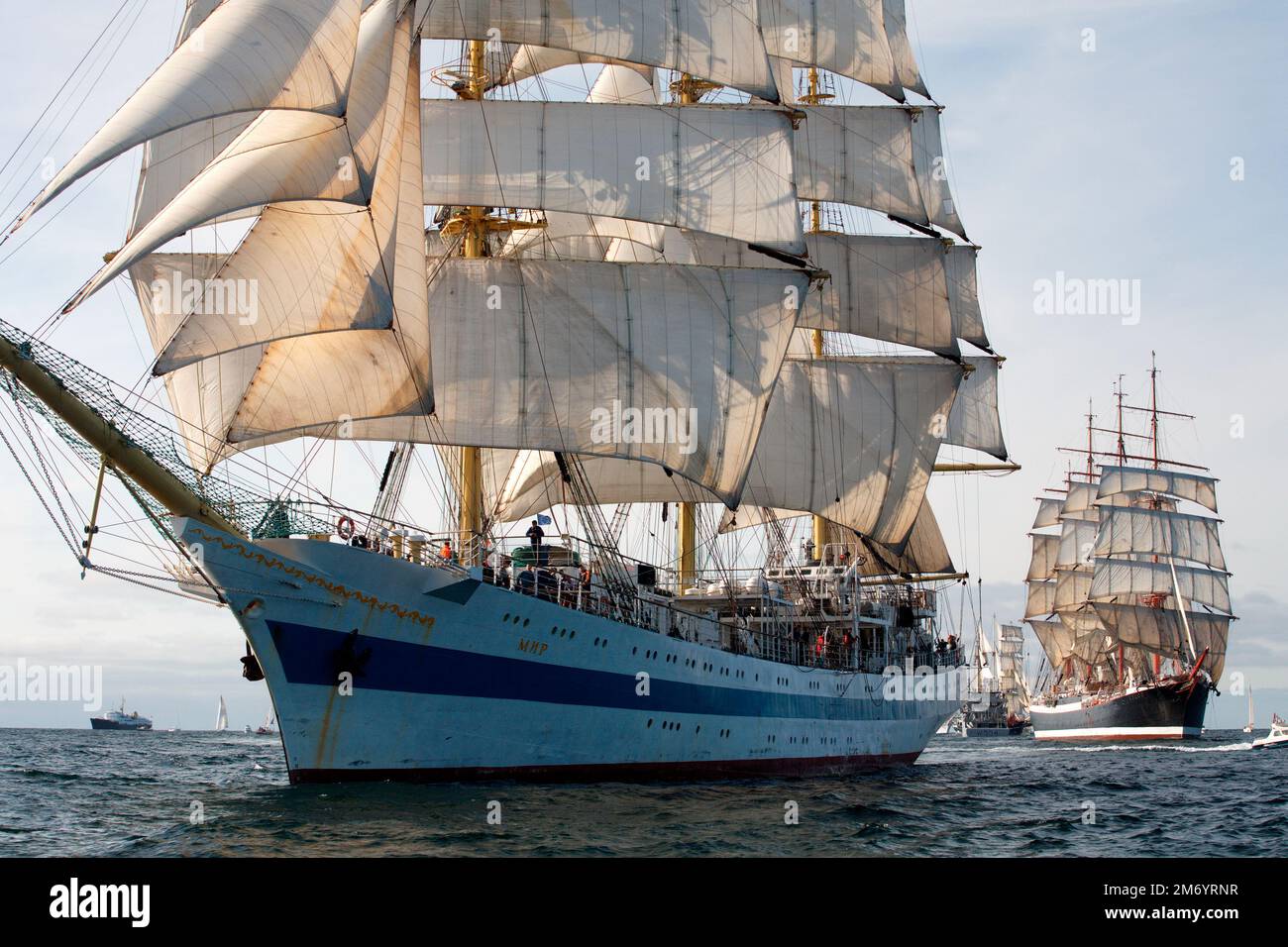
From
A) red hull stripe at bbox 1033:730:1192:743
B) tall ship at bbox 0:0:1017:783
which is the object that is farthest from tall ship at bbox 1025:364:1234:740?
tall ship at bbox 0:0:1017:783

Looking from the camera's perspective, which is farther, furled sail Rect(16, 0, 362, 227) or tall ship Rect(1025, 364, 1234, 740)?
tall ship Rect(1025, 364, 1234, 740)

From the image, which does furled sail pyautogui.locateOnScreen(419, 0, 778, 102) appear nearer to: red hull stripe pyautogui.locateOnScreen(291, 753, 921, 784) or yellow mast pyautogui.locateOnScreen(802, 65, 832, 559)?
yellow mast pyautogui.locateOnScreen(802, 65, 832, 559)

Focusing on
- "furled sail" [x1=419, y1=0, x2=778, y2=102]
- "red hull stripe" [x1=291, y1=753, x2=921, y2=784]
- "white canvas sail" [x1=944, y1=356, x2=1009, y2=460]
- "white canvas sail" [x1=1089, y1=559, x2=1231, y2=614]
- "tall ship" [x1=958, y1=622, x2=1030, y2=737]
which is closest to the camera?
"red hull stripe" [x1=291, y1=753, x2=921, y2=784]

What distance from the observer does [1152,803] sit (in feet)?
114

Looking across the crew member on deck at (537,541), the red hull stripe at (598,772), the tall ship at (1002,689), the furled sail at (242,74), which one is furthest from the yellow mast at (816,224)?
the tall ship at (1002,689)

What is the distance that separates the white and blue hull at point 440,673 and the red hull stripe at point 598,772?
0.04 metres

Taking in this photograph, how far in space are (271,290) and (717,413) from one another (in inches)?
694

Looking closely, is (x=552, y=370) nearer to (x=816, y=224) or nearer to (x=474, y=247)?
(x=474, y=247)

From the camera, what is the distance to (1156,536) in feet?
340

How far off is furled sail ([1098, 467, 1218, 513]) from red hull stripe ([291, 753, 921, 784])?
6566cm

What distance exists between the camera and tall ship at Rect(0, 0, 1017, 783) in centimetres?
2641
